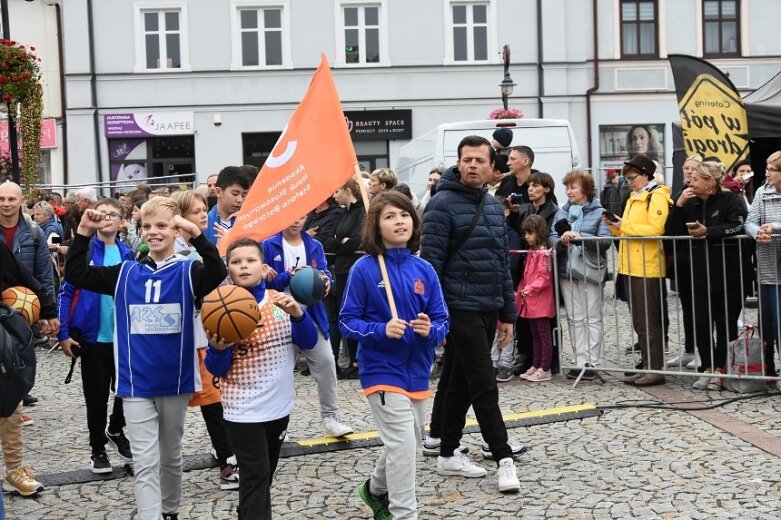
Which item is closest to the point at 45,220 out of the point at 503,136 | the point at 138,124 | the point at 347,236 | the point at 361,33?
the point at 347,236

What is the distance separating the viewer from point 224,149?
94.0ft

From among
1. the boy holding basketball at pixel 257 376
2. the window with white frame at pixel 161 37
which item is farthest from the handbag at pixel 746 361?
the window with white frame at pixel 161 37

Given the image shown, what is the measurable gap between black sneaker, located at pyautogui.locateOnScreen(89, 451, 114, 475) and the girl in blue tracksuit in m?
1.98

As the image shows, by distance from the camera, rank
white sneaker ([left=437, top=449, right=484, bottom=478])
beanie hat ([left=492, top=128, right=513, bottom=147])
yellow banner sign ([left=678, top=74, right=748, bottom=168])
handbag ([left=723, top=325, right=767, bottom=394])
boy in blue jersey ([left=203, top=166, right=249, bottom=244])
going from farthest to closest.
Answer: beanie hat ([left=492, top=128, right=513, bottom=147]) < yellow banner sign ([left=678, top=74, right=748, bottom=168]) < handbag ([left=723, top=325, right=767, bottom=394]) < boy in blue jersey ([left=203, top=166, right=249, bottom=244]) < white sneaker ([left=437, top=449, right=484, bottom=478])

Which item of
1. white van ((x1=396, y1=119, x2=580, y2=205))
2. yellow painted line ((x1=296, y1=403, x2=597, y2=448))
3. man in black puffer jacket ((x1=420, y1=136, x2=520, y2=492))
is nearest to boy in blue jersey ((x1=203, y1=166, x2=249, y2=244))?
man in black puffer jacket ((x1=420, y1=136, x2=520, y2=492))

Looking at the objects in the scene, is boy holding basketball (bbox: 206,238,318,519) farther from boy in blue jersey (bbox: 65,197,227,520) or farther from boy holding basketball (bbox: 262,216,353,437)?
boy holding basketball (bbox: 262,216,353,437)

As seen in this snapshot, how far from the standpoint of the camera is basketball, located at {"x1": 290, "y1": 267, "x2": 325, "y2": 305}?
5.06 meters

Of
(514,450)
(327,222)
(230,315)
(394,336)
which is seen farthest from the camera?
(327,222)

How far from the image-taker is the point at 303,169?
5.54 metres

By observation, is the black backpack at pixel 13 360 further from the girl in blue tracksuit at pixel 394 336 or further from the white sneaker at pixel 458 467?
the white sneaker at pixel 458 467

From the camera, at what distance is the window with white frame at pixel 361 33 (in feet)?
94.1

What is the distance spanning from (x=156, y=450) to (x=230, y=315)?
0.95 meters

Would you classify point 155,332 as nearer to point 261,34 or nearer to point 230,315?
point 230,315

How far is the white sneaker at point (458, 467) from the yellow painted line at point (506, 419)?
0.93 m
